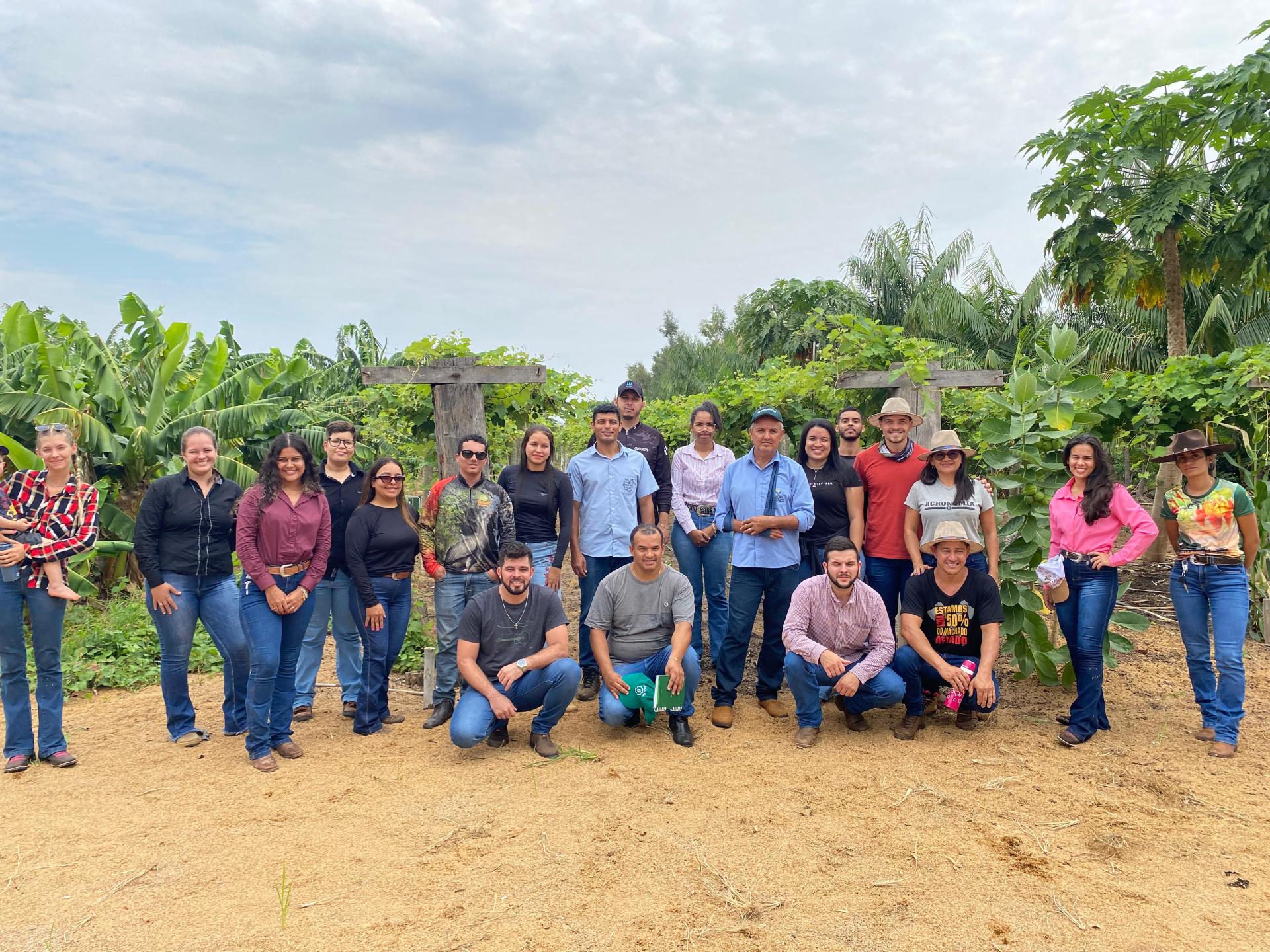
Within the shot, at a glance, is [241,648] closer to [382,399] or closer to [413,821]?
[413,821]

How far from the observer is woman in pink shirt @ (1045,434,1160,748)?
13.9 ft

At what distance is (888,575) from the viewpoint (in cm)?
489

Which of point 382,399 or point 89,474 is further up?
point 382,399

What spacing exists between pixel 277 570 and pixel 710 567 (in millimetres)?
2512

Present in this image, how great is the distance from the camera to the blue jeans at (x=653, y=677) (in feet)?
14.5

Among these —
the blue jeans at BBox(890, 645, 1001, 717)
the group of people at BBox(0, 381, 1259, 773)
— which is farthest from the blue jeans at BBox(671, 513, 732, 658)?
the blue jeans at BBox(890, 645, 1001, 717)

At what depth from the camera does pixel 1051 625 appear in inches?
224

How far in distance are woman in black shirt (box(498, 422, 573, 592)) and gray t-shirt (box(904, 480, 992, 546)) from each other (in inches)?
78.6

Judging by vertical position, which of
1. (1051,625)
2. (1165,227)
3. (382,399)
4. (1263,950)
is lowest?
(1263,950)

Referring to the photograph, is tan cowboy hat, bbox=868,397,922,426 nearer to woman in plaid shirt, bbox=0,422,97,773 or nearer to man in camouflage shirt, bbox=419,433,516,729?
man in camouflage shirt, bbox=419,433,516,729

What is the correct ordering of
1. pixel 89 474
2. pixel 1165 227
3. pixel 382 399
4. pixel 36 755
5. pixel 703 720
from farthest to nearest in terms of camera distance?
pixel 1165 227 → pixel 89 474 → pixel 382 399 → pixel 703 720 → pixel 36 755

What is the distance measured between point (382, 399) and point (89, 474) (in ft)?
11.7

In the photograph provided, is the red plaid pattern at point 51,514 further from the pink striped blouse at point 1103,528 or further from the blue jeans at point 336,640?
the pink striped blouse at point 1103,528

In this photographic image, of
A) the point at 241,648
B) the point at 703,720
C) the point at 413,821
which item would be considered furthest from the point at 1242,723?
the point at 241,648
